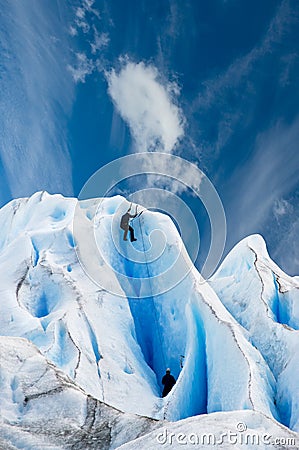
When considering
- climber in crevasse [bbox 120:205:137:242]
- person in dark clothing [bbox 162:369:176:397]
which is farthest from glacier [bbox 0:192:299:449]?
climber in crevasse [bbox 120:205:137:242]

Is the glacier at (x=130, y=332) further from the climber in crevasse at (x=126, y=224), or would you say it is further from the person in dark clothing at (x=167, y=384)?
the climber in crevasse at (x=126, y=224)

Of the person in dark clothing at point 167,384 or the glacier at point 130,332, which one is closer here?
the glacier at point 130,332

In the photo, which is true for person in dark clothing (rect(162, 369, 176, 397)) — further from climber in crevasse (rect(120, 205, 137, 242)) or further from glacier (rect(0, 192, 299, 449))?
climber in crevasse (rect(120, 205, 137, 242))

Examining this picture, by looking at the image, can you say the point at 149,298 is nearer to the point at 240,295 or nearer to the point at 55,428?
the point at 240,295

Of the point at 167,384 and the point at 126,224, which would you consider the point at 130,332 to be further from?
the point at 126,224

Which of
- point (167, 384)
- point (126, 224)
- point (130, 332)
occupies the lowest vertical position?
point (167, 384)

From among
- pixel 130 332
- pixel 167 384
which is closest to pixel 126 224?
pixel 130 332

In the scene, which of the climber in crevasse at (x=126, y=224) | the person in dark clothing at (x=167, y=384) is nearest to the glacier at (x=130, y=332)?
the person in dark clothing at (x=167, y=384)

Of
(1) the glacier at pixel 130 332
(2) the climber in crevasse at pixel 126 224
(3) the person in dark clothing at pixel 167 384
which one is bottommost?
(3) the person in dark clothing at pixel 167 384
